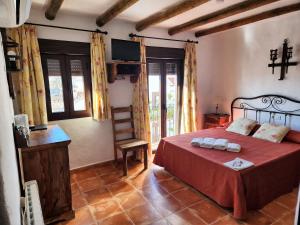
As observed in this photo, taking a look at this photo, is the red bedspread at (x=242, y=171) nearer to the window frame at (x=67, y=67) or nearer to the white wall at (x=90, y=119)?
the white wall at (x=90, y=119)

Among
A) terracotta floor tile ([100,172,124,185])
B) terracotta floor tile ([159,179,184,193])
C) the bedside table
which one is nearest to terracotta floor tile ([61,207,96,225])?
terracotta floor tile ([100,172,124,185])

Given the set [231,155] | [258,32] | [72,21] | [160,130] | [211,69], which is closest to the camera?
[231,155]

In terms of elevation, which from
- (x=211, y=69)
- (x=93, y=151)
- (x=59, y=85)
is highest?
(x=211, y=69)

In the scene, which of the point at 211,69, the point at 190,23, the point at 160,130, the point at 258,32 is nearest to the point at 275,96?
the point at 258,32

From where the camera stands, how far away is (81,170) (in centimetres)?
337

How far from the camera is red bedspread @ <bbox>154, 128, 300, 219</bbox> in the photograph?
6.99 ft

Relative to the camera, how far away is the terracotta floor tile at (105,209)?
7.41 feet

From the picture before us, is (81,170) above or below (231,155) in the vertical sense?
below

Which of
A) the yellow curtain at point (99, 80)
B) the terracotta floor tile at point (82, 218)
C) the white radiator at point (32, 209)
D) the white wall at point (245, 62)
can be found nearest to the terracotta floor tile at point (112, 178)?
the terracotta floor tile at point (82, 218)

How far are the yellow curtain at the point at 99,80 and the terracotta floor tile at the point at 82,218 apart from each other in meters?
1.41

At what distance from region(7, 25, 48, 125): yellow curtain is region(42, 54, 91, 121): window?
208 mm

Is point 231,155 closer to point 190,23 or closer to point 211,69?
point 190,23

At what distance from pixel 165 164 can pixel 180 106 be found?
161 centimetres

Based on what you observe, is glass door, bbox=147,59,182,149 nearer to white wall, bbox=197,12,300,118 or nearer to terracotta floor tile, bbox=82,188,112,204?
white wall, bbox=197,12,300,118
